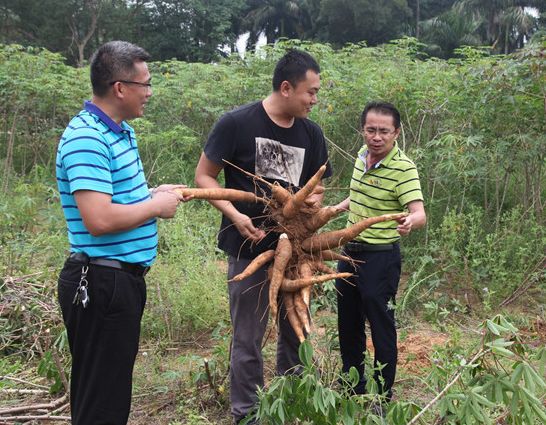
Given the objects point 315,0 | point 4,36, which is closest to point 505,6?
point 315,0

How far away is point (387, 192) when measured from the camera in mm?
2615

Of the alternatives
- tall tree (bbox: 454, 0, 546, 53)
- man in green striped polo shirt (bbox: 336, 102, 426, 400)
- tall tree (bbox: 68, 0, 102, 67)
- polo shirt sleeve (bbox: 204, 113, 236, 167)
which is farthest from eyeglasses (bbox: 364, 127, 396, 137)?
tall tree (bbox: 454, 0, 546, 53)

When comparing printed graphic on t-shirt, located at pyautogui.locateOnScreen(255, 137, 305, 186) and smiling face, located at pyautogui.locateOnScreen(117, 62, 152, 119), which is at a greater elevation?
smiling face, located at pyautogui.locateOnScreen(117, 62, 152, 119)

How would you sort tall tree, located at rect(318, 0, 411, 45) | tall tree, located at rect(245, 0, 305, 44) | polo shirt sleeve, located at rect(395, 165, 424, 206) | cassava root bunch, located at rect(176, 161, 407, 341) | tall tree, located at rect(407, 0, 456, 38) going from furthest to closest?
1. tall tree, located at rect(407, 0, 456, 38)
2. tall tree, located at rect(245, 0, 305, 44)
3. tall tree, located at rect(318, 0, 411, 45)
4. polo shirt sleeve, located at rect(395, 165, 424, 206)
5. cassava root bunch, located at rect(176, 161, 407, 341)

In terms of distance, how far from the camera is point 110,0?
75.9ft

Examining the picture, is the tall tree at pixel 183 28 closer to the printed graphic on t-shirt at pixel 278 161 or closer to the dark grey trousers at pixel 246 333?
the printed graphic on t-shirt at pixel 278 161

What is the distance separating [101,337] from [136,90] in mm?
810

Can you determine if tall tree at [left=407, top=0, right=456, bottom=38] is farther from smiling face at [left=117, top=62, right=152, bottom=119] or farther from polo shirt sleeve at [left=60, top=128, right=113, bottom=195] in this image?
polo shirt sleeve at [left=60, top=128, right=113, bottom=195]

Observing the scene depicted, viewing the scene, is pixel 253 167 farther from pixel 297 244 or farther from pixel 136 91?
pixel 136 91

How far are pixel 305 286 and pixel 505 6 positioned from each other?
28.6 m

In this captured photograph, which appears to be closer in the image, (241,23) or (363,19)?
(363,19)

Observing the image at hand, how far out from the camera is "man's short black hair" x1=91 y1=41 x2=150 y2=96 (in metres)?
1.90

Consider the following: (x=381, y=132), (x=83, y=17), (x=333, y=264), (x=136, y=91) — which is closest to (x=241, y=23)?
(x=83, y=17)

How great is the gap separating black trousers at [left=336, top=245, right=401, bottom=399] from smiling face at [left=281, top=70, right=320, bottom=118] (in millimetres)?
715
